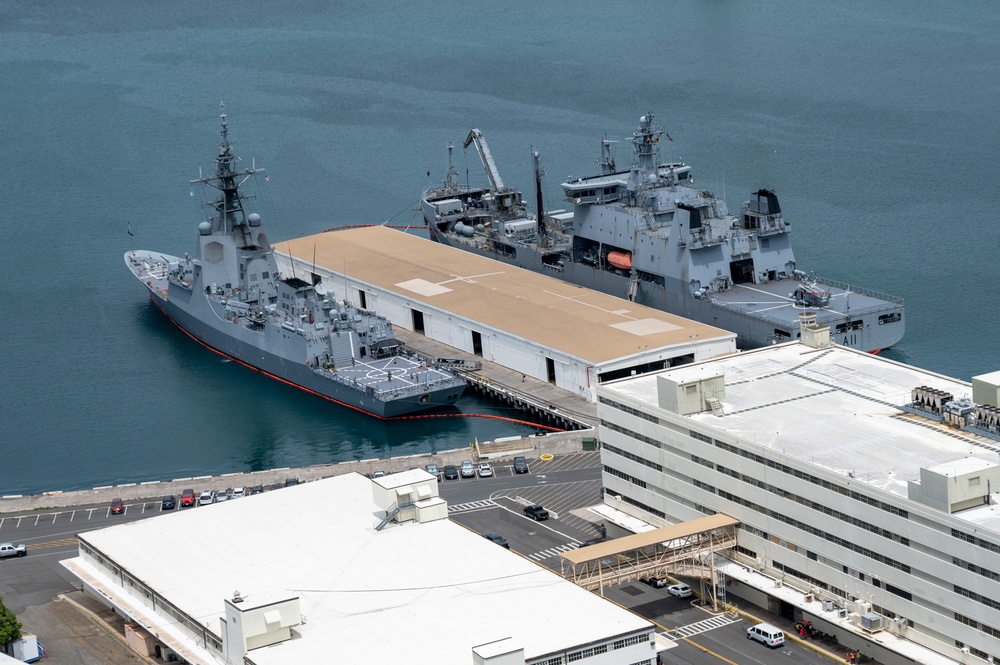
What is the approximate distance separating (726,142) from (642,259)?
2412 inches

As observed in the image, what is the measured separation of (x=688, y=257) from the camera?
128750 millimetres

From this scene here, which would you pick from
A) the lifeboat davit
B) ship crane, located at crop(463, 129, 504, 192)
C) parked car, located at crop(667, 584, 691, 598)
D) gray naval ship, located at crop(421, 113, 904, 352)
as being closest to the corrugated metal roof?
parked car, located at crop(667, 584, 691, 598)

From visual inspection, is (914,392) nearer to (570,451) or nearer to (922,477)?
(922,477)

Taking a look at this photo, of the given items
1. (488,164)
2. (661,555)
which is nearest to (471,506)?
(661,555)

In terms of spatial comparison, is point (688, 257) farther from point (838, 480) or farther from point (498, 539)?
point (838, 480)

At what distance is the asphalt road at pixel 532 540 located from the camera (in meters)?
75.9

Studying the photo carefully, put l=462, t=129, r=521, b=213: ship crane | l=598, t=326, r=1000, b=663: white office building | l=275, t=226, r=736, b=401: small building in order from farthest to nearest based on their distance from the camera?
l=462, t=129, r=521, b=213: ship crane → l=275, t=226, r=736, b=401: small building → l=598, t=326, r=1000, b=663: white office building

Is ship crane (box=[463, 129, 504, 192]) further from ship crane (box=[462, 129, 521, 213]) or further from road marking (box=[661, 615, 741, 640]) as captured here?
road marking (box=[661, 615, 741, 640])

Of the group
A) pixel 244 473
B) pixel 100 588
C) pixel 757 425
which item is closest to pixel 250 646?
pixel 100 588

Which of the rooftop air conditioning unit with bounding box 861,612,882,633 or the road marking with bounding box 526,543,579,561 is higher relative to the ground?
the rooftop air conditioning unit with bounding box 861,612,882,633

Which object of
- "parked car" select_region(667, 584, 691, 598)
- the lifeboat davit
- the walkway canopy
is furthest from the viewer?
the lifeboat davit

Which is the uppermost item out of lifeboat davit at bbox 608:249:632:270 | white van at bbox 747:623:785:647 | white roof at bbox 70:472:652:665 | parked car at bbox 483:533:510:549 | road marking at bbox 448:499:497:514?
lifeboat davit at bbox 608:249:632:270

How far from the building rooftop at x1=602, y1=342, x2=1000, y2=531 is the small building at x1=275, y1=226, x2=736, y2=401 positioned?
21631 mm

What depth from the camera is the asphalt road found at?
75.9m
